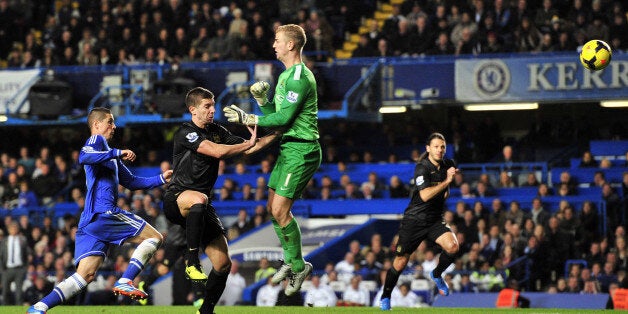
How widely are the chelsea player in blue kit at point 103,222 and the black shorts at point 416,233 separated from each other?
3502 millimetres

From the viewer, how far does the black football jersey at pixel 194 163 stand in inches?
435

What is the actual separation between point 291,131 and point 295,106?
1.12 ft

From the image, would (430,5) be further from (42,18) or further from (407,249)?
(407,249)

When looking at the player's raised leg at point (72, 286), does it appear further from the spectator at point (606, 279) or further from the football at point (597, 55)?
the spectator at point (606, 279)

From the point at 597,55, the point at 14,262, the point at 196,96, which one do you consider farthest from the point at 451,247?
the point at 14,262

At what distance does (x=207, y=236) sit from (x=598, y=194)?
1209 cm

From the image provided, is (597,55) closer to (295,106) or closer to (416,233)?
(416,233)

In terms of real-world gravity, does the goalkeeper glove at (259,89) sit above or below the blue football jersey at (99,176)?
above

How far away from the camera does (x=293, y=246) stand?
11648mm

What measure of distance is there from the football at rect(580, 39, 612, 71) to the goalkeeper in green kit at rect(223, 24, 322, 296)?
20.3ft

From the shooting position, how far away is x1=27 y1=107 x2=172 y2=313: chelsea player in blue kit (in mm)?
10922

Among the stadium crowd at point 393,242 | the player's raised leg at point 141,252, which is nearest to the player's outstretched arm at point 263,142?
the player's raised leg at point 141,252

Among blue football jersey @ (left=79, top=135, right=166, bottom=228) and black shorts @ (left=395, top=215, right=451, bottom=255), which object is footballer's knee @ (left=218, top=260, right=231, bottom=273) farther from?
black shorts @ (left=395, top=215, right=451, bottom=255)

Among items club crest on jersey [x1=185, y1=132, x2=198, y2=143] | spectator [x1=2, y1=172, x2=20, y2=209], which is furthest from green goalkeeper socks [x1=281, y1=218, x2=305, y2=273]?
spectator [x1=2, y1=172, x2=20, y2=209]
